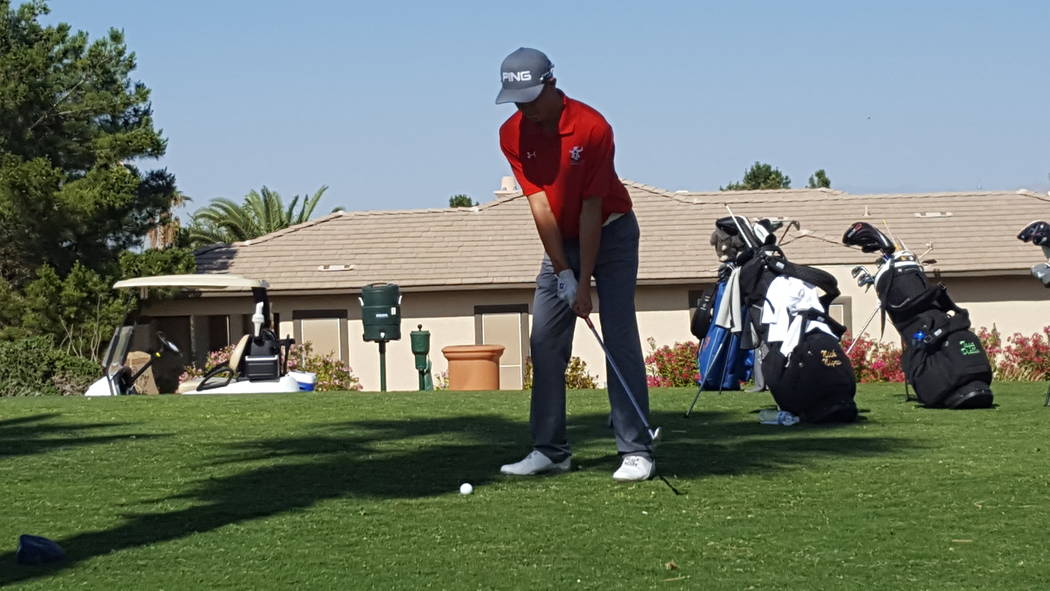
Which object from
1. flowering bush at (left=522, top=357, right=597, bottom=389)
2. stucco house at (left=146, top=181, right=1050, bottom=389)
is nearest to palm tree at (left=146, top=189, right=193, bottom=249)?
stucco house at (left=146, top=181, right=1050, bottom=389)

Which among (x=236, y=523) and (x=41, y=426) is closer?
(x=236, y=523)

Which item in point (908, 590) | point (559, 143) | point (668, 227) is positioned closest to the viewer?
point (908, 590)

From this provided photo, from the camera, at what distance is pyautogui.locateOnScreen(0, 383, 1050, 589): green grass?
203 inches

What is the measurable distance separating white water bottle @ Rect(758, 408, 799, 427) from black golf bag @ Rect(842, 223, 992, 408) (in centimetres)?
160

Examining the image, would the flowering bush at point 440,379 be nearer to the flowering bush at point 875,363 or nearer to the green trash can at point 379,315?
the green trash can at point 379,315

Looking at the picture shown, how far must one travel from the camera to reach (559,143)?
7.15 meters

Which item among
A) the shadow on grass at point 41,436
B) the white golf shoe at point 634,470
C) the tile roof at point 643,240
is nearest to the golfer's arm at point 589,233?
the white golf shoe at point 634,470

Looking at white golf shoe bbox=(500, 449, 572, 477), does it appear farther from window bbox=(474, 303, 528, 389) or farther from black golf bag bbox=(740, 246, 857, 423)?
window bbox=(474, 303, 528, 389)

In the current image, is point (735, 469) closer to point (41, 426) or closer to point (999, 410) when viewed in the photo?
point (999, 410)

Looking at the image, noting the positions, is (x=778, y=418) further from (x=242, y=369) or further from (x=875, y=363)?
(x=875, y=363)

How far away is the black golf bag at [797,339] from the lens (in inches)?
406

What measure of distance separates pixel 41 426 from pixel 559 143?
5.74 meters

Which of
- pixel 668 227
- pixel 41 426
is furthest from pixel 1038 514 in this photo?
pixel 668 227

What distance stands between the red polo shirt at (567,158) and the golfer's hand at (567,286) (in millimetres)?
252
